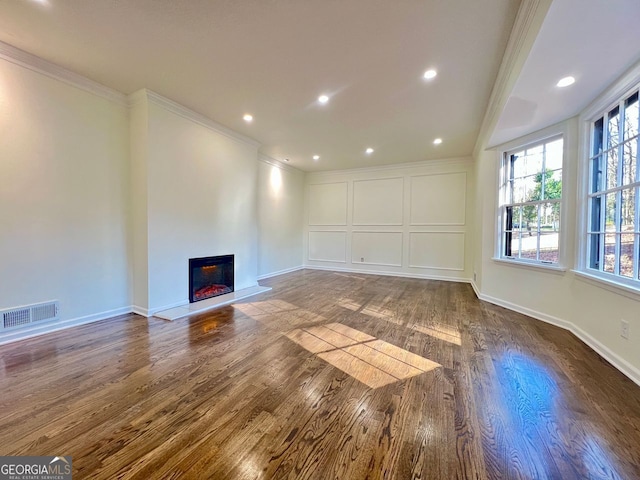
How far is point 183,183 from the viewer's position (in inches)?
144

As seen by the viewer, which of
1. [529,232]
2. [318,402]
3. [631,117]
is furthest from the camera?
[529,232]

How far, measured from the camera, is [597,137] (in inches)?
109

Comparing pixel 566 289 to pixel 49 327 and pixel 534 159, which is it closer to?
pixel 534 159

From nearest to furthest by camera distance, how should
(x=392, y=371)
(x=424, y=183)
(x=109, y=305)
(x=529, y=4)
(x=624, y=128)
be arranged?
(x=529, y=4) → (x=392, y=371) → (x=624, y=128) → (x=109, y=305) → (x=424, y=183)

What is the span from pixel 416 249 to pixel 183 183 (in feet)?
16.6

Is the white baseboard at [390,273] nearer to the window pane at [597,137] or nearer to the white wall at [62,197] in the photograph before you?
the window pane at [597,137]

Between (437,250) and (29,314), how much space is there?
661 centimetres

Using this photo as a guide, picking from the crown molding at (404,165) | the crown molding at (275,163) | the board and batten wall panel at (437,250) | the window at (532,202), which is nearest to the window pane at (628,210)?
the window at (532,202)

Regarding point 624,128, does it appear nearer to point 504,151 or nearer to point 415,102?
point 504,151

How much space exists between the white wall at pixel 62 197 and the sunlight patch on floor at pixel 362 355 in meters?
2.45

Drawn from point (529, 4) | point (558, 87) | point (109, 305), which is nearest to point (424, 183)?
point (558, 87)

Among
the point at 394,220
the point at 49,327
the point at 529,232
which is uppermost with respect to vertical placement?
the point at 394,220

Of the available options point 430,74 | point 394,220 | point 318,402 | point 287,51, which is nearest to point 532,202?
point 430,74

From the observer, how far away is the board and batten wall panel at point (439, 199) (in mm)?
5820
